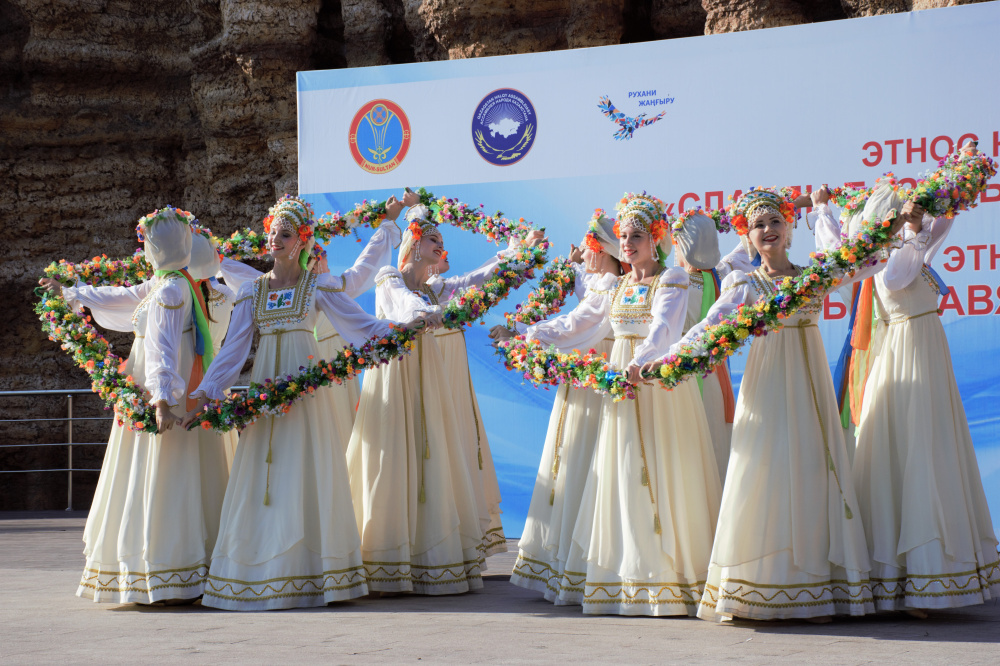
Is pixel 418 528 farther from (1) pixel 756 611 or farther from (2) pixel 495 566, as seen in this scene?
(1) pixel 756 611

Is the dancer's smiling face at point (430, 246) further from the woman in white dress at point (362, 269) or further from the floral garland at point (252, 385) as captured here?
the floral garland at point (252, 385)

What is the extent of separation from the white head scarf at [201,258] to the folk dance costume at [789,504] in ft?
8.50

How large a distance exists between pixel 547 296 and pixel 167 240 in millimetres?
1986

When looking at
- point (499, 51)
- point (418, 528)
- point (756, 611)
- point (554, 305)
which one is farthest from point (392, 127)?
point (756, 611)

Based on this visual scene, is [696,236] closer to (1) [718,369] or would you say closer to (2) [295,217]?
(1) [718,369]

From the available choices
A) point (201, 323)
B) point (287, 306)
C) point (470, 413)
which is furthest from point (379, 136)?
point (287, 306)

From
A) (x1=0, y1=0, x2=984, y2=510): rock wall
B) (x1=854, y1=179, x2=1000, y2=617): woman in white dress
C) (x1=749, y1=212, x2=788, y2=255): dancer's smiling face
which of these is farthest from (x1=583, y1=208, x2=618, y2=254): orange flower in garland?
(x1=0, y1=0, x2=984, y2=510): rock wall

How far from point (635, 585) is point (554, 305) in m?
1.67

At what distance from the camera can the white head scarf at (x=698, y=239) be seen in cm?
561

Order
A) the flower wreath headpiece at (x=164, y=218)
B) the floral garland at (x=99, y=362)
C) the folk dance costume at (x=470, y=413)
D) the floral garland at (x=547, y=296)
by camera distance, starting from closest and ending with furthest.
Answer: the floral garland at (x=99, y=362) → the flower wreath headpiece at (x=164, y=218) → the floral garland at (x=547, y=296) → the folk dance costume at (x=470, y=413)

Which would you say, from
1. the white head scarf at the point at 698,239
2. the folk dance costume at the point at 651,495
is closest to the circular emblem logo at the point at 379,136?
the white head scarf at the point at 698,239

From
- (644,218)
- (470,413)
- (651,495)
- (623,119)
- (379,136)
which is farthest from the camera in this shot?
(379,136)

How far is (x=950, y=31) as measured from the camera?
7.22 metres

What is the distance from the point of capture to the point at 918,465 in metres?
4.85
